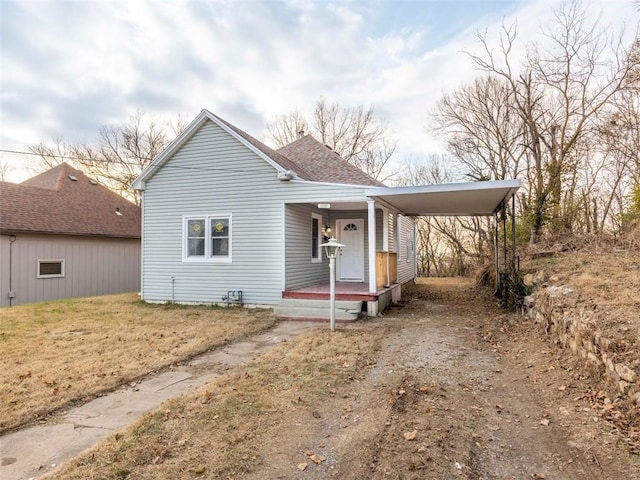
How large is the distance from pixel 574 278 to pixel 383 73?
11.3m

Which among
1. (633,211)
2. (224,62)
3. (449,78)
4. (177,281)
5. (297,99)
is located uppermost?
Result: (297,99)

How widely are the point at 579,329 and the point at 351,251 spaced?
8.11 meters

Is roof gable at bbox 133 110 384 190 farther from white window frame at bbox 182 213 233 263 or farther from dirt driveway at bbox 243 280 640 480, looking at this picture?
dirt driveway at bbox 243 280 640 480

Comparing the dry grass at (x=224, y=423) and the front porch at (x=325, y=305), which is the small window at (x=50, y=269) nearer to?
the front porch at (x=325, y=305)

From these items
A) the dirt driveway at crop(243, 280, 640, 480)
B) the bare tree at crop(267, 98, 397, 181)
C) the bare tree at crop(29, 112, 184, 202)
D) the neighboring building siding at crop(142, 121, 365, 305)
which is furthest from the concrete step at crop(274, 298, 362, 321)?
the bare tree at crop(29, 112, 184, 202)

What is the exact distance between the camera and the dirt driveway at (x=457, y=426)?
2686mm

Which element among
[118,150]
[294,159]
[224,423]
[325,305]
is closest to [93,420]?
[224,423]

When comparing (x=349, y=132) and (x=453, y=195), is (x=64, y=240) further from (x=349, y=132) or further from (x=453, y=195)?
(x=349, y=132)

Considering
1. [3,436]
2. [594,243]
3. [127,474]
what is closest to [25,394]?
[3,436]

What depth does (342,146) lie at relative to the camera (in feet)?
89.5

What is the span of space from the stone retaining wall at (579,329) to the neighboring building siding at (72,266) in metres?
15.1

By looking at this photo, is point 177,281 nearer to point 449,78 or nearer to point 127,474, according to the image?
point 127,474

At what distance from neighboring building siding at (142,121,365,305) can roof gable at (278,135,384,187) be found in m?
1.66

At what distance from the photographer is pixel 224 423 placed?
133 inches
